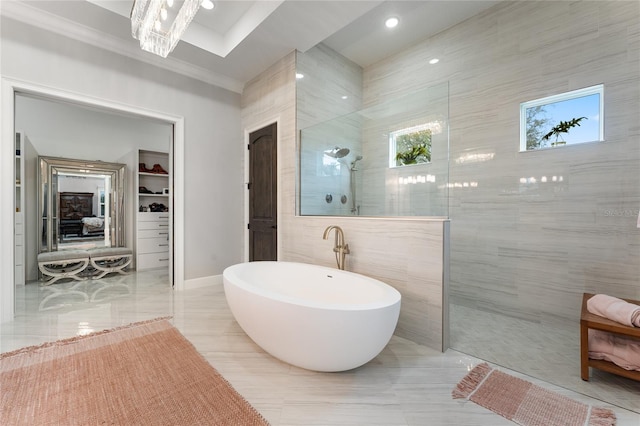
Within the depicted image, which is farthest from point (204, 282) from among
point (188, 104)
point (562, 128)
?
point (562, 128)

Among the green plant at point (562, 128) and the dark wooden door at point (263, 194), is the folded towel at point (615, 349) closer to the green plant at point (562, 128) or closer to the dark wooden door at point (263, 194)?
the green plant at point (562, 128)

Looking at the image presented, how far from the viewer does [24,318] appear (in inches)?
93.9

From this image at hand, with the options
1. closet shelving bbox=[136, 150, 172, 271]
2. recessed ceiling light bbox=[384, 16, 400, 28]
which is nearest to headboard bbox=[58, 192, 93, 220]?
closet shelving bbox=[136, 150, 172, 271]

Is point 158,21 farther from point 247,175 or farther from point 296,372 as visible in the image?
point 296,372

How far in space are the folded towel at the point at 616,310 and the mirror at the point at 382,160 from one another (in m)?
0.99

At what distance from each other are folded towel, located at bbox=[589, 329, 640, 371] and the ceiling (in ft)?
9.35

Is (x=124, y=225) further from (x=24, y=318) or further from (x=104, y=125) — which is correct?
(x=24, y=318)

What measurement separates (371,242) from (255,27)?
7.77 ft

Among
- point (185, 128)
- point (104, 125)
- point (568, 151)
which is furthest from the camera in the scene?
point (104, 125)

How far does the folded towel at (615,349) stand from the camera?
1419 millimetres

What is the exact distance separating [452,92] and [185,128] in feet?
10.5

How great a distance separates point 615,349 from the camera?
1.47 metres

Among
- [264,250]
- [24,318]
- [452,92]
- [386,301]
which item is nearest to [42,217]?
[24,318]

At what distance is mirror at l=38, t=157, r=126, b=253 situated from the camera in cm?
379
